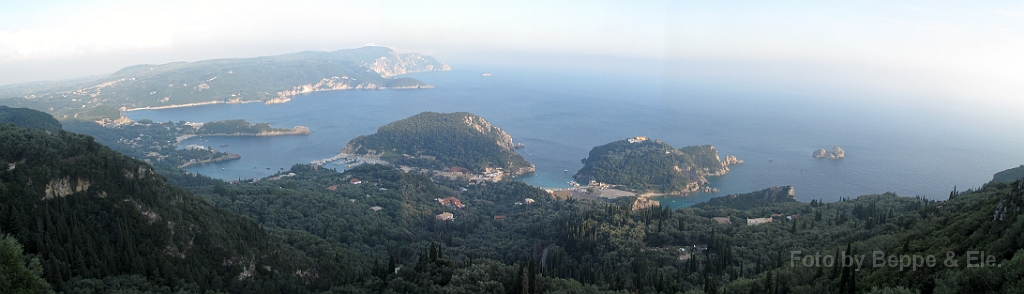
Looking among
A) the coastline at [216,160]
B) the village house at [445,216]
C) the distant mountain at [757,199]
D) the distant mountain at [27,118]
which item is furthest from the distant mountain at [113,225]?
the coastline at [216,160]

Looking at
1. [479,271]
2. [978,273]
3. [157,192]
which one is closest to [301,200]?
[157,192]

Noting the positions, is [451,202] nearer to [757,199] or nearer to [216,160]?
[757,199]

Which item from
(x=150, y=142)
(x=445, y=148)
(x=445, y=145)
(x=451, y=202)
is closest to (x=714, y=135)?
(x=445, y=145)

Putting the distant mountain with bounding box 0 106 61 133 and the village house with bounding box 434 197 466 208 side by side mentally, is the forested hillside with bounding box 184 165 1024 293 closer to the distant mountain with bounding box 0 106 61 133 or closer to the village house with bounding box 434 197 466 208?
the village house with bounding box 434 197 466 208

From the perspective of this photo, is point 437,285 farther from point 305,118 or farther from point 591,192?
point 305,118

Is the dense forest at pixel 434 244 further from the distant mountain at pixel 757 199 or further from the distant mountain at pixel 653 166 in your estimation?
the distant mountain at pixel 653 166
